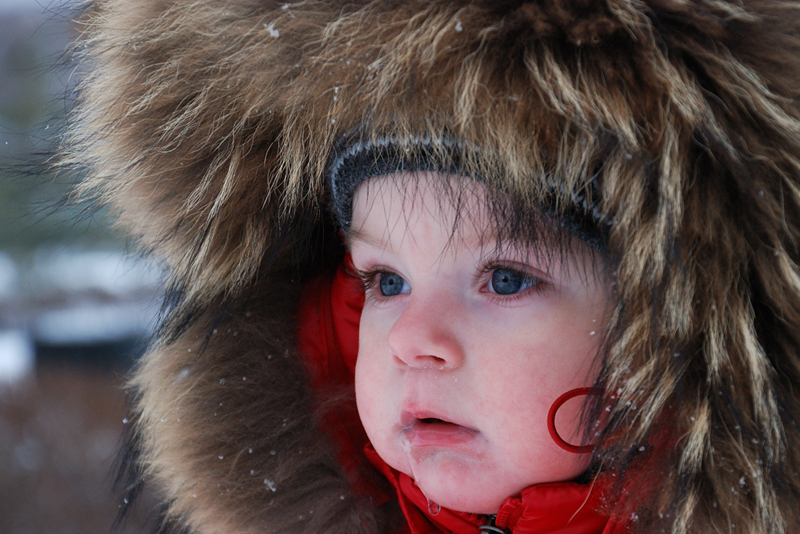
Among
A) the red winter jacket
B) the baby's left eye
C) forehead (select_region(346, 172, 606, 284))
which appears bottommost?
the red winter jacket

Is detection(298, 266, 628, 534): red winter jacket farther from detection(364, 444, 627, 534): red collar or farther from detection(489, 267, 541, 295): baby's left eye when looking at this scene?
detection(489, 267, 541, 295): baby's left eye

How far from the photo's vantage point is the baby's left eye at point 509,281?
29.8 inches

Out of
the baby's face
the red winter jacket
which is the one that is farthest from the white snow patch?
the baby's face

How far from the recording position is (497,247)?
2.44ft

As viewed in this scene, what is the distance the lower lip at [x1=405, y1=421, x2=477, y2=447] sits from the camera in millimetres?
791

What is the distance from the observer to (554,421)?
0.74 meters

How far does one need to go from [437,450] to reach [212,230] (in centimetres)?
40

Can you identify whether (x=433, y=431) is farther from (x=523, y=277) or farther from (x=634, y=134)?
(x=634, y=134)

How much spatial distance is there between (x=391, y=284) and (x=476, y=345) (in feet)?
0.58

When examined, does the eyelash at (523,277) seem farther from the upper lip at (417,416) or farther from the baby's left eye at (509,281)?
the upper lip at (417,416)

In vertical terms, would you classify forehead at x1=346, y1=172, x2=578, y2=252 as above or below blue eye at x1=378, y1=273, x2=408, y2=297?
above

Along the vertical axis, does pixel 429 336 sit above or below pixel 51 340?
above

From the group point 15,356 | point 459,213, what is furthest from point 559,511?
point 15,356

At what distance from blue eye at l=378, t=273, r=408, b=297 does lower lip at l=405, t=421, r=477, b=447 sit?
173mm
